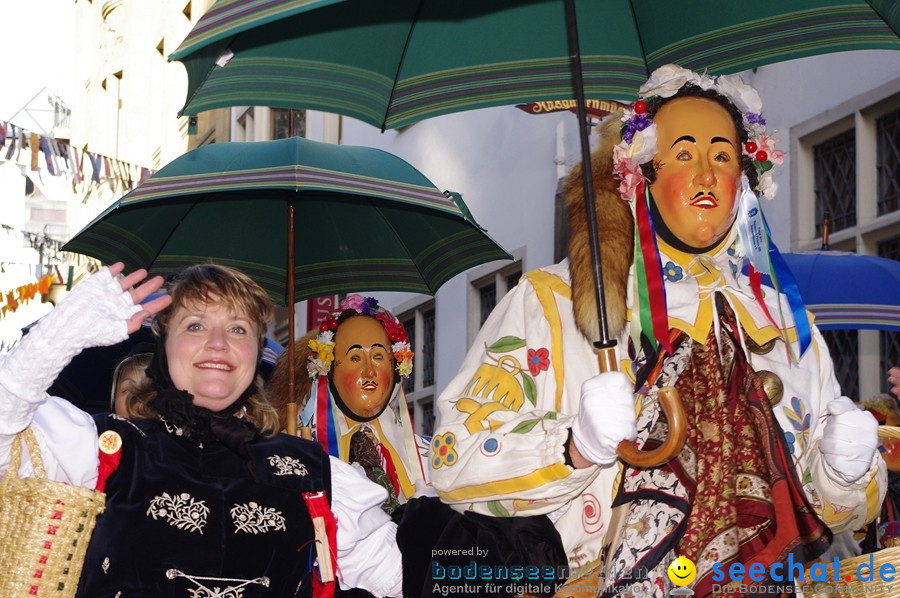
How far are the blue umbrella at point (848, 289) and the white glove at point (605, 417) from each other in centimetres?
328

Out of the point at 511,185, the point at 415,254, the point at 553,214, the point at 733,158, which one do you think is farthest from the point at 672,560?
the point at 511,185

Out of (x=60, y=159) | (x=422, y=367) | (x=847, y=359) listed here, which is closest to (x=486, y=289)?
(x=422, y=367)

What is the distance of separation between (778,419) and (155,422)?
1.78 metres

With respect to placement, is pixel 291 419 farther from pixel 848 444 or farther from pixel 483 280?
pixel 483 280

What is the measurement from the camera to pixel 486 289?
13281 mm

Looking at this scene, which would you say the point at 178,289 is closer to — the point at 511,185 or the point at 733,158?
the point at 733,158

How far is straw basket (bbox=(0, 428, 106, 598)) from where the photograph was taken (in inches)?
129

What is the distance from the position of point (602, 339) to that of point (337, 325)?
3.79 metres

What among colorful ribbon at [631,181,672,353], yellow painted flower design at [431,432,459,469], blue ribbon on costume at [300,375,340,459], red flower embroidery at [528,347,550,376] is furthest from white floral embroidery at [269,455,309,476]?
blue ribbon on costume at [300,375,340,459]

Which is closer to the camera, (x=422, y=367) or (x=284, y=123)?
(x=422, y=367)

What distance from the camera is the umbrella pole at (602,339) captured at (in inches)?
142

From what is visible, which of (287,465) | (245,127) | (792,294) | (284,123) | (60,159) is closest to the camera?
(287,465)

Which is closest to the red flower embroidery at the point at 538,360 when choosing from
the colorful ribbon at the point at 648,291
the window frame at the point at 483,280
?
the colorful ribbon at the point at 648,291

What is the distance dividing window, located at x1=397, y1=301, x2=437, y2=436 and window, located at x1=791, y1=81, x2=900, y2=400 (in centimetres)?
583
